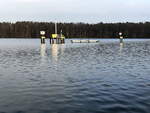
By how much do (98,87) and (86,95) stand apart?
7.12ft

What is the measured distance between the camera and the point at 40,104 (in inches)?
460

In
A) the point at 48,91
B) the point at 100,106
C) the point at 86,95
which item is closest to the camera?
the point at 100,106

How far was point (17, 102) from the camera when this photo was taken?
12.0 meters

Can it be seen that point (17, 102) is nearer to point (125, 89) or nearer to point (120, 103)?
point (120, 103)

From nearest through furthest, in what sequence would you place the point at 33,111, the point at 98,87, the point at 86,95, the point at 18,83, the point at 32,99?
the point at 33,111 < the point at 32,99 < the point at 86,95 < the point at 98,87 < the point at 18,83

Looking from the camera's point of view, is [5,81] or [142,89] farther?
[5,81]

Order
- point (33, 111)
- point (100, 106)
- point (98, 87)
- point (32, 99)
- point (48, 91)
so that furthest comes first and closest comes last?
1. point (98, 87)
2. point (48, 91)
3. point (32, 99)
4. point (100, 106)
5. point (33, 111)

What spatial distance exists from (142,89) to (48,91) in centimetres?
556

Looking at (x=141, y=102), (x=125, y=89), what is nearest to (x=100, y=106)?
(x=141, y=102)

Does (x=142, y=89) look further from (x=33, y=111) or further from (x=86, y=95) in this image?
(x=33, y=111)

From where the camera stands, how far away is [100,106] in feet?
37.4

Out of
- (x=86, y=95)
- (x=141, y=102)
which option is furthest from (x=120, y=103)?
(x=86, y=95)

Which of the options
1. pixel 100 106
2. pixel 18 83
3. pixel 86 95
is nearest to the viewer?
pixel 100 106

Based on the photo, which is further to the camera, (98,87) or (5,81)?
(5,81)
